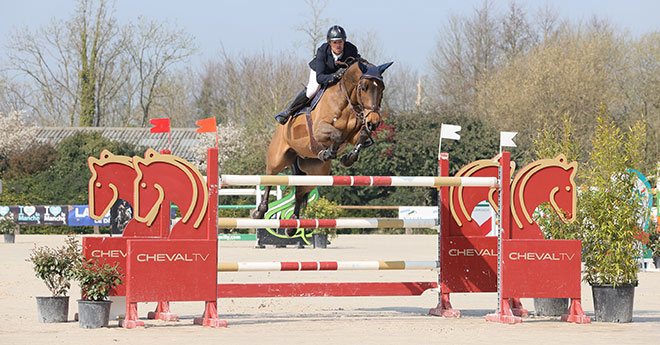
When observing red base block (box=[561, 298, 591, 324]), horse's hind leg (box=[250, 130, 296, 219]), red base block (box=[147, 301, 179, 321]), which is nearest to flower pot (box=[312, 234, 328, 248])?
horse's hind leg (box=[250, 130, 296, 219])

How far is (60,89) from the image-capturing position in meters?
38.4

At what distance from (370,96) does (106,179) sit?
2188 millimetres

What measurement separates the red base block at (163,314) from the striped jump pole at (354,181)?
1.32 meters

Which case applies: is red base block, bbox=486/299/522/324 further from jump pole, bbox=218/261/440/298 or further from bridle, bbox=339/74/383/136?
bridle, bbox=339/74/383/136

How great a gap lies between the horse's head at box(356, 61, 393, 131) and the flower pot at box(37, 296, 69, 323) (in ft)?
9.14

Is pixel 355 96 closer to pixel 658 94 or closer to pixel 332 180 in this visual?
pixel 332 180

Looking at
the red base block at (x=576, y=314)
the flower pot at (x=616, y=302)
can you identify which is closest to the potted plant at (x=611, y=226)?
the flower pot at (x=616, y=302)

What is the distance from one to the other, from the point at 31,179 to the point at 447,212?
74.6ft

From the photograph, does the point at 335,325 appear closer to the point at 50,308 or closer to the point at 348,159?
the point at 348,159

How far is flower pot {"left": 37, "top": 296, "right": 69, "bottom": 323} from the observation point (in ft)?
21.4

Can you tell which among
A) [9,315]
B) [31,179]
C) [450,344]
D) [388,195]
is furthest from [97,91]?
[450,344]

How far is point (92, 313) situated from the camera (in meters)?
6.26

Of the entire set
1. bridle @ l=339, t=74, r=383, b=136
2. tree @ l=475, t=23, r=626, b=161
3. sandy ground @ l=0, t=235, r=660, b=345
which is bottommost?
sandy ground @ l=0, t=235, r=660, b=345

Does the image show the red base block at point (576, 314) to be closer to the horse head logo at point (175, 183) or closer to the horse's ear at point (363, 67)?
the horse's ear at point (363, 67)
